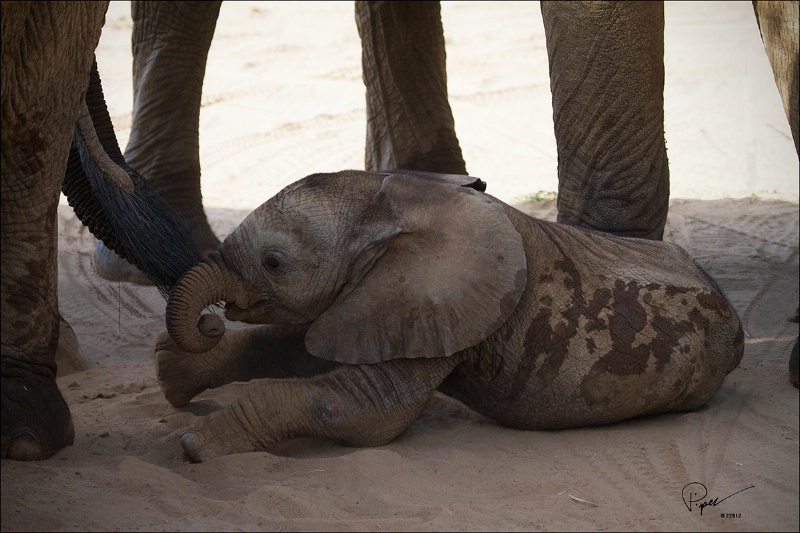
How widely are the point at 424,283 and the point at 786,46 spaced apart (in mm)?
1381

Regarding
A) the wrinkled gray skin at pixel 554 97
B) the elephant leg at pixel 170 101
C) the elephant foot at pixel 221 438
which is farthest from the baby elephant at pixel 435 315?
the elephant leg at pixel 170 101

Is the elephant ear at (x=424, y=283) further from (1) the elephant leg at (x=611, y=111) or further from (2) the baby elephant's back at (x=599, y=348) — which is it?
(1) the elephant leg at (x=611, y=111)

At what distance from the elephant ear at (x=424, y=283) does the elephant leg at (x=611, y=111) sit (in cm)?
109

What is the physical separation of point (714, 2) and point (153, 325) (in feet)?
28.6

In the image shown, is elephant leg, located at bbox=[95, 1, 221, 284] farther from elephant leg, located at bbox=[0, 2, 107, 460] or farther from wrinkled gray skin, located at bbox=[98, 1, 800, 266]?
elephant leg, located at bbox=[0, 2, 107, 460]

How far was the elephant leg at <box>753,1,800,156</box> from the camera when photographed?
3799mm

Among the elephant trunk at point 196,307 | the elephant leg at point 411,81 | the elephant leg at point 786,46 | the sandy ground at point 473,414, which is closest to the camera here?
the sandy ground at point 473,414

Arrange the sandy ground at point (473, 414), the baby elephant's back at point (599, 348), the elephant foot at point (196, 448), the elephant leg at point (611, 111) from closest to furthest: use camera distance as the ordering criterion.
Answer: the sandy ground at point (473, 414)
the elephant foot at point (196, 448)
the baby elephant's back at point (599, 348)
the elephant leg at point (611, 111)

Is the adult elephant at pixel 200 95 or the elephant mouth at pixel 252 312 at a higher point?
the adult elephant at pixel 200 95

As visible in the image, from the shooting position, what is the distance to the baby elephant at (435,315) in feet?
11.7

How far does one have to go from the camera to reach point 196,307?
3.60m

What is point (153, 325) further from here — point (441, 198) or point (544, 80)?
point (544, 80)

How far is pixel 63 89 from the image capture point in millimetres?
3324

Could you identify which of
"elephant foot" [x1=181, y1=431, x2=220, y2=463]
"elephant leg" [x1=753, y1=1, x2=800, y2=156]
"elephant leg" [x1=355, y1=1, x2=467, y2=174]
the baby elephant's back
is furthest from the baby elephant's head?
"elephant leg" [x1=355, y1=1, x2=467, y2=174]
